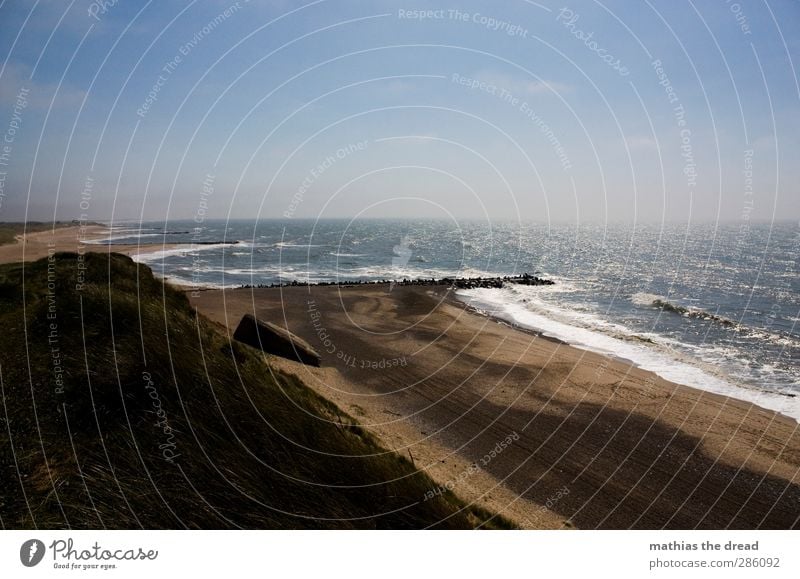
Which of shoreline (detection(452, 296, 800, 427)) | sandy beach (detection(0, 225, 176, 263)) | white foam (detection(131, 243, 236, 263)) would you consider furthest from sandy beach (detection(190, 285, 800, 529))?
white foam (detection(131, 243, 236, 263))

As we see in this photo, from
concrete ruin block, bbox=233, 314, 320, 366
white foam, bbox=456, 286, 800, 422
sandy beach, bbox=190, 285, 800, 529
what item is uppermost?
concrete ruin block, bbox=233, 314, 320, 366

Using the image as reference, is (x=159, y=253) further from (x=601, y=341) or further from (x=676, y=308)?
(x=676, y=308)

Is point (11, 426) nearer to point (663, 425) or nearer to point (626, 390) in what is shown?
point (663, 425)

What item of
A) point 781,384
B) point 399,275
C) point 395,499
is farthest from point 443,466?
point 399,275

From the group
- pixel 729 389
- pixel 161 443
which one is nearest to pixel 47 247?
pixel 161 443

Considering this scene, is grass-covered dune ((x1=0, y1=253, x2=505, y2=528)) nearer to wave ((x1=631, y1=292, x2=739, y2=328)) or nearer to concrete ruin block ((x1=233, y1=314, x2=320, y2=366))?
concrete ruin block ((x1=233, y1=314, x2=320, y2=366))
